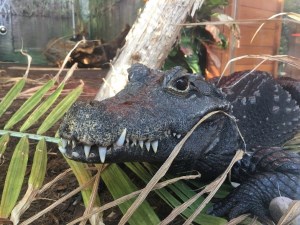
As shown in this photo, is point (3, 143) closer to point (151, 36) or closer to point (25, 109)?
point (25, 109)

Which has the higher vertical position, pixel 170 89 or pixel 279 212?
pixel 170 89

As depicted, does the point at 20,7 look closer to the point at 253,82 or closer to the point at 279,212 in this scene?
the point at 253,82

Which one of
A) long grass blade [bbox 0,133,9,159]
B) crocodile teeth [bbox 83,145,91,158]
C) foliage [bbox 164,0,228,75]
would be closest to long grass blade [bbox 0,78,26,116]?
long grass blade [bbox 0,133,9,159]

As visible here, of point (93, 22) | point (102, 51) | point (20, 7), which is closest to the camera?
point (20, 7)

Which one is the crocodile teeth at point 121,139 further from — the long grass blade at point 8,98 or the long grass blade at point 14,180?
the long grass blade at point 8,98

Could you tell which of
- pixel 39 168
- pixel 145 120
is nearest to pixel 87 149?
pixel 145 120

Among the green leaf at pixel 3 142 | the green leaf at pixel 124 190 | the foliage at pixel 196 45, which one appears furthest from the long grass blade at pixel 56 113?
the foliage at pixel 196 45

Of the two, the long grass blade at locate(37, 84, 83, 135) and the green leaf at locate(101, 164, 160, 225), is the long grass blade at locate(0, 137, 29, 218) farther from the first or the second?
the green leaf at locate(101, 164, 160, 225)

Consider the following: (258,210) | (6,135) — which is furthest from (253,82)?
(6,135)
